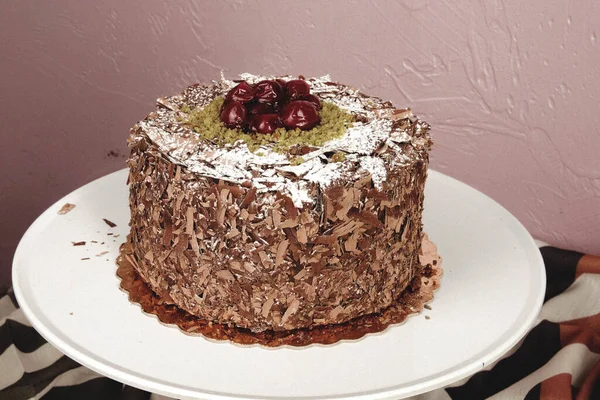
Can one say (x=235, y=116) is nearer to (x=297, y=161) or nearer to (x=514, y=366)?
(x=297, y=161)

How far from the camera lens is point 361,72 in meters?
2.57

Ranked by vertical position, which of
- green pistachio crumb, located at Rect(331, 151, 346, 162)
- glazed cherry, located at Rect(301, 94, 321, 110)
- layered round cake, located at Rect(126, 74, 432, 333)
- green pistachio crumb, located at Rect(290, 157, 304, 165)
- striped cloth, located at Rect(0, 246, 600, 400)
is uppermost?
glazed cherry, located at Rect(301, 94, 321, 110)

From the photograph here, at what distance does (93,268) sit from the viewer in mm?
1765

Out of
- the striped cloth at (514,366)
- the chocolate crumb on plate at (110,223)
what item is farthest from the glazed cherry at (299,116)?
the striped cloth at (514,366)

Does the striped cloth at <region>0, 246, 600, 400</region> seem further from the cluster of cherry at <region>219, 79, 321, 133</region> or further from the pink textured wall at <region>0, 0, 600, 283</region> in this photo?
the cluster of cherry at <region>219, 79, 321, 133</region>

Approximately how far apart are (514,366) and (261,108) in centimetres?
103

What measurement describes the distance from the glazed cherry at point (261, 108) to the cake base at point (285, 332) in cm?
47

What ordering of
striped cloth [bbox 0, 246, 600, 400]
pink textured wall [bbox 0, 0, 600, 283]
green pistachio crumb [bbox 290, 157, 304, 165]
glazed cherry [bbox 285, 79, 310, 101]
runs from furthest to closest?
pink textured wall [bbox 0, 0, 600, 283] → striped cloth [bbox 0, 246, 600, 400] → glazed cherry [bbox 285, 79, 310, 101] → green pistachio crumb [bbox 290, 157, 304, 165]

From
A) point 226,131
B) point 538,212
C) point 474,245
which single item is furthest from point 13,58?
point 538,212

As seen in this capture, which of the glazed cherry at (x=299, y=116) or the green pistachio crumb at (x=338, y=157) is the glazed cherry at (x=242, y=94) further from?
the green pistachio crumb at (x=338, y=157)

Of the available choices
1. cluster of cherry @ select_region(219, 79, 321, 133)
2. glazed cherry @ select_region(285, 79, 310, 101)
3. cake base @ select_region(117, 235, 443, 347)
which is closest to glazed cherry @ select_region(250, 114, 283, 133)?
cluster of cherry @ select_region(219, 79, 321, 133)

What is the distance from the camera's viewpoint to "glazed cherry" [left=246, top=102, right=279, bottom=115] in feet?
5.56

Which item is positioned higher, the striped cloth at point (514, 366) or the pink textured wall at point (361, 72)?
the pink textured wall at point (361, 72)

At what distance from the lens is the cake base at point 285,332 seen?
1555 mm
